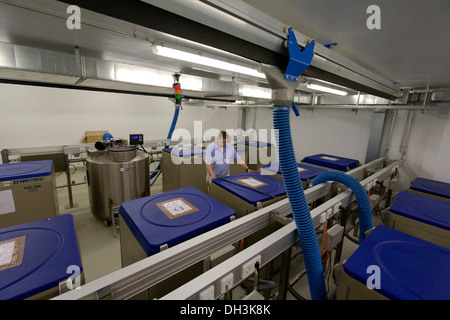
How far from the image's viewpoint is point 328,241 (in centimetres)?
113

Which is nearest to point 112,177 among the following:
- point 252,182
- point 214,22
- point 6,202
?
point 6,202

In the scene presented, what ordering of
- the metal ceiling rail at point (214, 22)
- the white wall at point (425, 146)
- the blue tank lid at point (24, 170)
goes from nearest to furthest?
1. the metal ceiling rail at point (214, 22)
2. the blue tank lid at point (24, 170)
3. the white wall at point (425, 146)

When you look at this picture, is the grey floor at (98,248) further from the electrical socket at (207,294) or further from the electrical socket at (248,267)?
the electrical socket at (207,294)

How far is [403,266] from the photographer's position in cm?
78

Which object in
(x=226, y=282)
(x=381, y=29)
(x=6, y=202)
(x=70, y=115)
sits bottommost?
(x=6, y=202)

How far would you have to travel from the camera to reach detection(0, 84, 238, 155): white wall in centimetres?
449

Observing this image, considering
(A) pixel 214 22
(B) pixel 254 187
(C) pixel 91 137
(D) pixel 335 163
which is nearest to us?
(A) pixel 214 22

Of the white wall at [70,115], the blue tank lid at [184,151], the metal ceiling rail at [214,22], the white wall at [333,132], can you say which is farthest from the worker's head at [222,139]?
the white wall at [70,115]

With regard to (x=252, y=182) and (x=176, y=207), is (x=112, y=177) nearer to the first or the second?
(x=176, y=207)

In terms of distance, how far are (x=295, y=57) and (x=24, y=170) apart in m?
2.61

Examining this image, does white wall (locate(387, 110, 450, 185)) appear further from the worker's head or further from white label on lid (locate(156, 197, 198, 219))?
white label on lid (locate(156, 197, 198, 219))

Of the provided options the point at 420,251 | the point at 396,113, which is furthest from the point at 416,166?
the point at 420,251

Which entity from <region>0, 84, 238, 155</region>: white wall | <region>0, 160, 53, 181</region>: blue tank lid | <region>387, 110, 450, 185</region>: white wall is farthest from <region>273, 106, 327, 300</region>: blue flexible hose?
<region>0, 84, 238, 155</region>: white wall

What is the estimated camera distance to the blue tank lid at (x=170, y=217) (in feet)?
3.09
